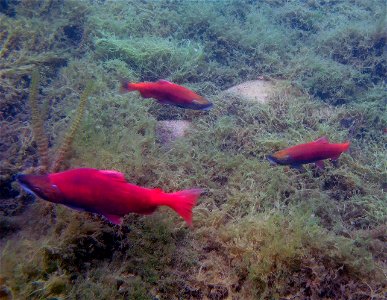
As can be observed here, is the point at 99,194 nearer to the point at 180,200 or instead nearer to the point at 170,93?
the point at 180,200

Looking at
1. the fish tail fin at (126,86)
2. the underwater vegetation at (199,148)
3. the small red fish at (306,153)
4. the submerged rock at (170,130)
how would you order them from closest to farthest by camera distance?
the underwater vegetation at (199,148) < the small red fish at (306,153) < the fish tail fin at (126,86) < the submerged rock at (170,130)

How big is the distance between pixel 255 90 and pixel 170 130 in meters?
1.95

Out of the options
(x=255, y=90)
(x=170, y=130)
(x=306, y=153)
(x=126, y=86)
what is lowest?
(x=170, y=130)

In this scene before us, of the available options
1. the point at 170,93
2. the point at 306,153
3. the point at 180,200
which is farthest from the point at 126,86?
the point at 306,153

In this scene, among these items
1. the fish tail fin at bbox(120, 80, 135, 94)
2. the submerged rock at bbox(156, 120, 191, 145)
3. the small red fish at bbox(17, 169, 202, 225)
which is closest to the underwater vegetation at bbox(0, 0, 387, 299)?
the submerged rock at bbox(156, 120, 191, 145)

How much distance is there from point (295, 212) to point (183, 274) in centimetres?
134

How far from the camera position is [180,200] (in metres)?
2.11

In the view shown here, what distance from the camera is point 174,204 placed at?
2.12 m

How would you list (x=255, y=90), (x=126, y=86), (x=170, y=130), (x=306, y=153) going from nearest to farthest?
1. (x=306, y=153)
2. (x=126, y=86)
3. (x=170, y=130)
4. (x=255, y=90)

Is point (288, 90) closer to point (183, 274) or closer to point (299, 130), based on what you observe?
point (299, 130)

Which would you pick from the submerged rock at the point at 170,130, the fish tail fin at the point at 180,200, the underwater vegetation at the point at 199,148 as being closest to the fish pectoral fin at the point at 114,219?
the fish tail fin at the point at 180,200

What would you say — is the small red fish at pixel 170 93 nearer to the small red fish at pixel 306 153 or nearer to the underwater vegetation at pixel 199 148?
the underwater vegetation at pixel 199 148

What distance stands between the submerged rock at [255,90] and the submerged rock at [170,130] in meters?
1.18

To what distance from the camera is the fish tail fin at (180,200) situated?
209 cm
